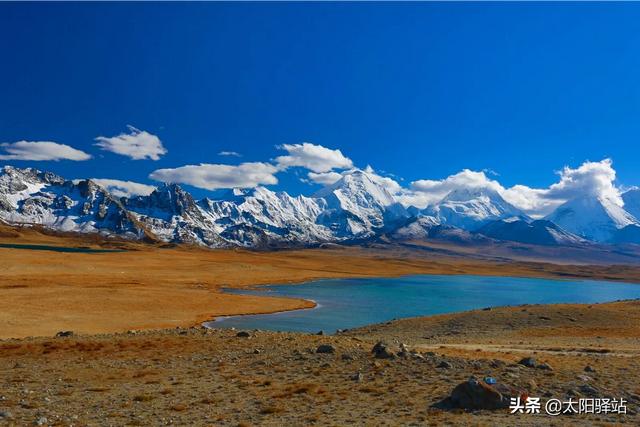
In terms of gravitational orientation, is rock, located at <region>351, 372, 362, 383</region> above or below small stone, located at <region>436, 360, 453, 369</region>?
below

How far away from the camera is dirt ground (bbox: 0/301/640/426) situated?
16.8 metres

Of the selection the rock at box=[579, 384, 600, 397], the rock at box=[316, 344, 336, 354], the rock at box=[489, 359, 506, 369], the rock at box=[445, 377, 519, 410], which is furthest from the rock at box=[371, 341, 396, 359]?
the rock at box=[579, 384, 600, 397]

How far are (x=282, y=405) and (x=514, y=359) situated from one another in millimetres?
16209

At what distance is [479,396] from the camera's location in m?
17.6

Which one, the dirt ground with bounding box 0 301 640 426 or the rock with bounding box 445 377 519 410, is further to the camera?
the rock with bounding box 445 377 519 410

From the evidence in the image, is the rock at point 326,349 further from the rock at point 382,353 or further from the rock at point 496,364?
the rock at point 496,364

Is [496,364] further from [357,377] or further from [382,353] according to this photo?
[357,377]

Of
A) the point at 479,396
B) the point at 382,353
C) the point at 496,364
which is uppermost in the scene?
the point at 479,396

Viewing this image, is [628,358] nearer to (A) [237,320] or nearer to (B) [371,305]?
(A) [237,320]

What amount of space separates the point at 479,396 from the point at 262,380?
9.36 metres

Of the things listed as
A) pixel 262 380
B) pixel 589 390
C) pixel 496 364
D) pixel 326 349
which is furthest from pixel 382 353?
pixel 589 390

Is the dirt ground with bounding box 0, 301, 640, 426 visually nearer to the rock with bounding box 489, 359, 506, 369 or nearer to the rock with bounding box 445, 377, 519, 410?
the rock with bounding box 489, 359, 506, 369

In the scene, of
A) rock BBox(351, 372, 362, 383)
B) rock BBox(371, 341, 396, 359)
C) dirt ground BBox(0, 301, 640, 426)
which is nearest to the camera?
dirt ground BBox(0, 301, 640, 426)

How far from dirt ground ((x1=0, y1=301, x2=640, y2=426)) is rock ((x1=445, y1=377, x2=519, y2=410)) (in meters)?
0.46
